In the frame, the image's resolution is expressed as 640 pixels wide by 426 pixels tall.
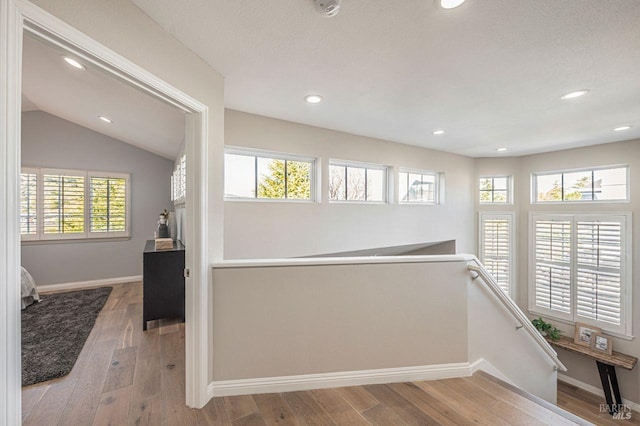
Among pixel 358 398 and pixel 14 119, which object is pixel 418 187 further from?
pixel 14 119

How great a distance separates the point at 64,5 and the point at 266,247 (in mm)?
2492

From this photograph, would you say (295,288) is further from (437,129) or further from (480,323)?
(437,129)

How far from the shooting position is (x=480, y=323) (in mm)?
2350

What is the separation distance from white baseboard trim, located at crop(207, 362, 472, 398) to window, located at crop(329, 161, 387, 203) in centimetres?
224

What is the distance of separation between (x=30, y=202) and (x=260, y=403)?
17.0ft

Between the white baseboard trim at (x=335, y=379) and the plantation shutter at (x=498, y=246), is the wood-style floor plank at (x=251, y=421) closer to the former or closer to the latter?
the white baseboard trim at (x=335, y=379)

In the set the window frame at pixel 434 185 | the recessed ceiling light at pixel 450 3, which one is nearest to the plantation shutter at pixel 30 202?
the window frame at pixel 434 185

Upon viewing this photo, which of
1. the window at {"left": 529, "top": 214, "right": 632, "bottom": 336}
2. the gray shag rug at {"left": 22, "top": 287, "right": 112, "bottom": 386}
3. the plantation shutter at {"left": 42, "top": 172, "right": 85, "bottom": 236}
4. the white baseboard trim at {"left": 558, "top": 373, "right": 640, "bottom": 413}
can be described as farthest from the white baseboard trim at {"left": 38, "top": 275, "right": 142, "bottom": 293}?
the white baseboard trim at {"left": 558, "top": 373, "right": 640, "bottom": 413}

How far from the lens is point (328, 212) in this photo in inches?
147

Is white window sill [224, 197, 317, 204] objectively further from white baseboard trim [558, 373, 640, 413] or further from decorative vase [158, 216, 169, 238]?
white baseboard trim [558, 373, 640, 413]

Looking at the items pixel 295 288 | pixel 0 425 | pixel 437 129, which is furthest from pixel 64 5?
pixel 437 129

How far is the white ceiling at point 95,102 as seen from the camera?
252 centimetres

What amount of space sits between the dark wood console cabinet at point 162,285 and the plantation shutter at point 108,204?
2.69 meters

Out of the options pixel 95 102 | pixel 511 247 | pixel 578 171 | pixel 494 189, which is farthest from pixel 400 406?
pixel 578 171
